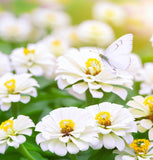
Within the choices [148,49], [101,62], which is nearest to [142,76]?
[101,62]

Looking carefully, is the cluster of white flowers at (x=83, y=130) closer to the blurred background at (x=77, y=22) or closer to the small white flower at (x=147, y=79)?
the small white flower at (x=147, y=79)

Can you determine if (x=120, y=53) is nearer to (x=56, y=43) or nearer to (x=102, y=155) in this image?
(x=102, y=155)

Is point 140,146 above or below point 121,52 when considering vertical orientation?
below

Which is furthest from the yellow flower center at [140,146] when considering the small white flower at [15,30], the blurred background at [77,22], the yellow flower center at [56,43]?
the small white flower at [15,30]

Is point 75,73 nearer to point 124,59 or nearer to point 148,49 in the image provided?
point 124,59

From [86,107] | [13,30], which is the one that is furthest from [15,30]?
[86,107]

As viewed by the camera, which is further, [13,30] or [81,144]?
[13,30]

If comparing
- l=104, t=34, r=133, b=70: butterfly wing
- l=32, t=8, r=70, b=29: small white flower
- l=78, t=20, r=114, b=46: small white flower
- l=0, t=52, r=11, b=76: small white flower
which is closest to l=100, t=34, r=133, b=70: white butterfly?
l=104, t=34, r=133, b=70: butterfly wing
